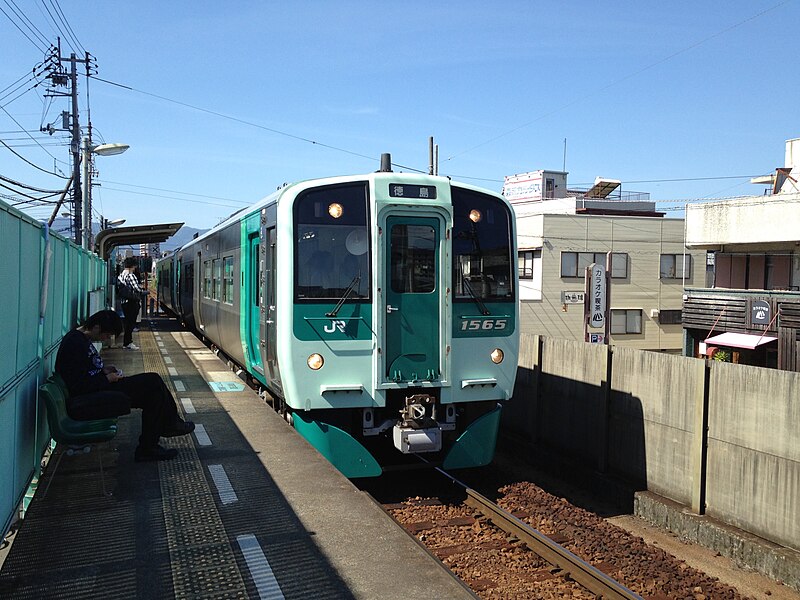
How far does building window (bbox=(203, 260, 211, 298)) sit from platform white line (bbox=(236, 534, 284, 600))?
9865mm

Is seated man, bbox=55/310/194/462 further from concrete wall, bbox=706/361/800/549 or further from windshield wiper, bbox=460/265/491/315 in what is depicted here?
concrete wall, bbox=706/361/800/549

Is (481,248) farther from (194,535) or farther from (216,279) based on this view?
(216,279)

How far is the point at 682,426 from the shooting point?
8.07 metres

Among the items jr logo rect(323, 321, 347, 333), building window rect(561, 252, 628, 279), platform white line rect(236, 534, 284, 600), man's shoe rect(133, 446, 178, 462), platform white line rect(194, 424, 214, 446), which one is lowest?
platform white line rect(236, 534, 284, 600)

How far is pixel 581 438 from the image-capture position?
9742mm

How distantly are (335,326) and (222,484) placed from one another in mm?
1901

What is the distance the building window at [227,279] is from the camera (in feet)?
35.9

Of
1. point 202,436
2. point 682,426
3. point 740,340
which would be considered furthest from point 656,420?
point 740,340

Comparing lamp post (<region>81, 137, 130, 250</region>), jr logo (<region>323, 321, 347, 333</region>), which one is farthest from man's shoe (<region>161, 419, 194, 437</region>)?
lamp post (<region>81, 137, 130, 250</region>)

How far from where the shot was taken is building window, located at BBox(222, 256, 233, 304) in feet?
35.9

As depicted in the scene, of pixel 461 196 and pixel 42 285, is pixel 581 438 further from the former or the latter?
pixel 42 285

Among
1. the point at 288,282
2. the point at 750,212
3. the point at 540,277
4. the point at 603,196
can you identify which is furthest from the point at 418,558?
the point at 603,196

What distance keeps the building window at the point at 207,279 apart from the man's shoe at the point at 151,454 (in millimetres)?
7863

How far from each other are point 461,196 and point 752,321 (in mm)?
15994
